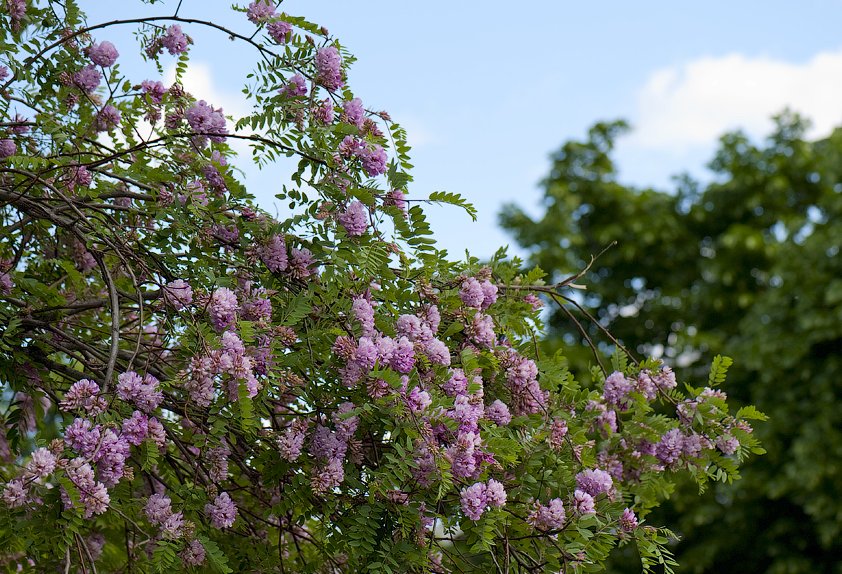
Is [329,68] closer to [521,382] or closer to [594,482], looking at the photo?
[521,382]

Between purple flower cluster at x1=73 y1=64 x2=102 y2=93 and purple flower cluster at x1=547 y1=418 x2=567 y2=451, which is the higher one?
purple flower cluster at x1=73 y1=64 x2=102 y2=93

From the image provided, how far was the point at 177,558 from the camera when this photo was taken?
112 inches

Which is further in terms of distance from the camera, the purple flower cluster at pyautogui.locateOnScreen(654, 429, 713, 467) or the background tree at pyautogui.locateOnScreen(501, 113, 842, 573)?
the background tree at pyautogui.locateOnScreen(501, 113, 842, 573)

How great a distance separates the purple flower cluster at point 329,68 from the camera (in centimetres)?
338

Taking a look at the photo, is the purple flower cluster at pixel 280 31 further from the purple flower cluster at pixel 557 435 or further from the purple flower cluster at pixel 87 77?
the purple flower cluster at pixel 557 435

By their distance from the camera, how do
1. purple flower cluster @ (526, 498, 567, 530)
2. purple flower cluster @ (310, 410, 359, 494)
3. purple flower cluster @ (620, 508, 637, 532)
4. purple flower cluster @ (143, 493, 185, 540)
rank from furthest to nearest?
purple flower cluster @ (620, 508, 637, 532), purple flower cluster @ (526, 498, 567, 530), purple flower cluster @ (310, 410, 359, 494), purple flower cluster @ (143, 493, 185, 540)

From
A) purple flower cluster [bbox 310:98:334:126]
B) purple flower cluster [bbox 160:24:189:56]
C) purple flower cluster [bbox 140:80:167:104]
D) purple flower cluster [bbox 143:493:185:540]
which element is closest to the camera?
purple flower cluster [bbox 143:493:185:540]

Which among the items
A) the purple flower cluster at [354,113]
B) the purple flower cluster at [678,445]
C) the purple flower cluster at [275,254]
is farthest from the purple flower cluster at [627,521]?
the purple flower cluster at [354,113]

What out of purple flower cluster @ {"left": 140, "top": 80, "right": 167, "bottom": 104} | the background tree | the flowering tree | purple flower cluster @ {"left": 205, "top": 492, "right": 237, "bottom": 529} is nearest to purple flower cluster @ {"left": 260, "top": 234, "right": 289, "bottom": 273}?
the flowering tree

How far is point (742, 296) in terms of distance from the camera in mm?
13867

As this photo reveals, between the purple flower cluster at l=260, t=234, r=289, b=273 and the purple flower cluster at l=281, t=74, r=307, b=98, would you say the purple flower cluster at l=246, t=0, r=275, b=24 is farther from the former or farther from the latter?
the purple flower cluster at l=260, t=234, r=289, b=273

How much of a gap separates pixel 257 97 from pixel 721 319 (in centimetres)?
1253

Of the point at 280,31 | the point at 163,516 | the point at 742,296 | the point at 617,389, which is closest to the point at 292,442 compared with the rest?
A: the point at 163,516

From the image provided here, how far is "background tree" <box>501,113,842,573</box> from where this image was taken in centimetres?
1141
